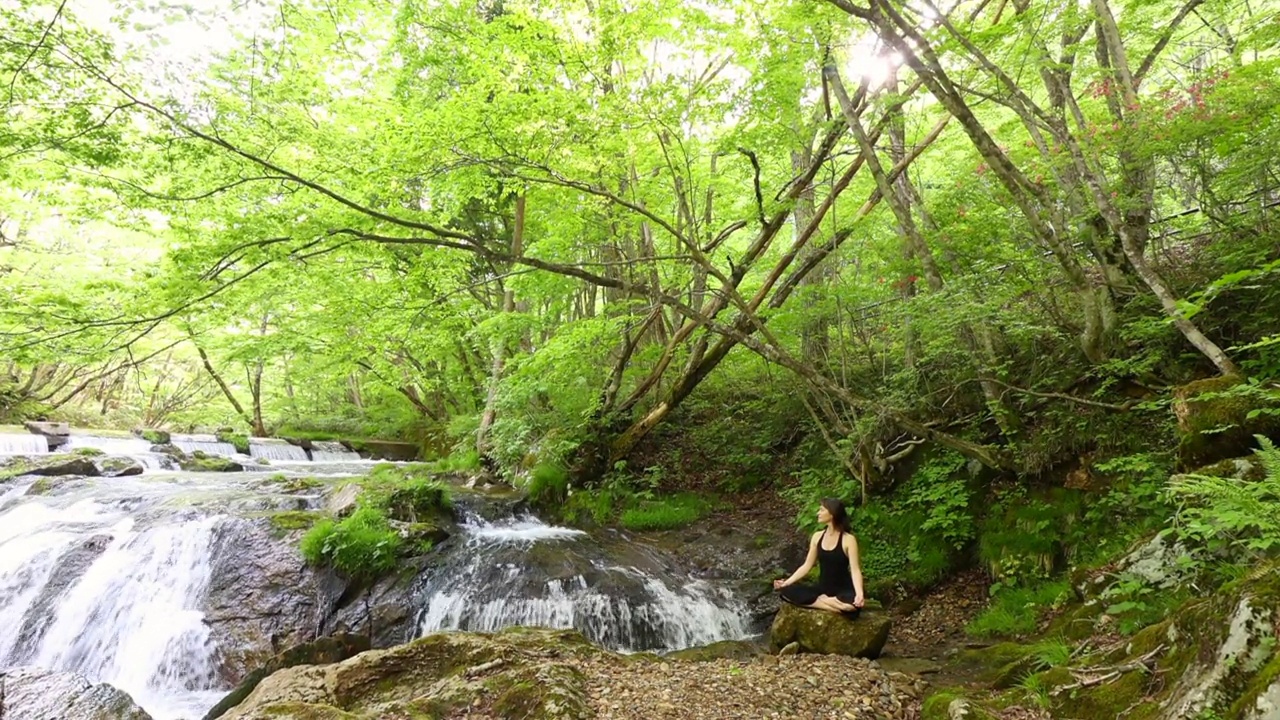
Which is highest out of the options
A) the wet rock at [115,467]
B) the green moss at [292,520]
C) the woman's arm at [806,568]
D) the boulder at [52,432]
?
the boulder at [52,432]

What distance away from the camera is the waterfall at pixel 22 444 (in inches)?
514

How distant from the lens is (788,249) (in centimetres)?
895

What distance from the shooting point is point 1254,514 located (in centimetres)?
286

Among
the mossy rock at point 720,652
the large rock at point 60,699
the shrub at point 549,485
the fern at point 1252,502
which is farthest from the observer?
the shrub at point 549,485

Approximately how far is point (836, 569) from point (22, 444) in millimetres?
18065

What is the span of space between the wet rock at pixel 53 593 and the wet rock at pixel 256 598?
1.43m

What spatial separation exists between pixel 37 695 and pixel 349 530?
3.12 metres

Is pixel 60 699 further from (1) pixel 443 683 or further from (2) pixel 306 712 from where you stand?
(1) pixel 443 683

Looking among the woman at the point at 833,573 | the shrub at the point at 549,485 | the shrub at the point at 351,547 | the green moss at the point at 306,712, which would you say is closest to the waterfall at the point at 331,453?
the shrub at the point at 549,485

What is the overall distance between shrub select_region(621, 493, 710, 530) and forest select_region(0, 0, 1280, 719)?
7cm

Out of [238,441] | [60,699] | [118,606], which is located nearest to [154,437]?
[238,441]

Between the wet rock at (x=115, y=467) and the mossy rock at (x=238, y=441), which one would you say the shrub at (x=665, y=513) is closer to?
the wet rock at (x=115, y=467)

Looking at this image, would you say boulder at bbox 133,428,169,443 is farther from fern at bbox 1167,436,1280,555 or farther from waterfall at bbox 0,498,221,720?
fern at bbox 1167,436,1280,555

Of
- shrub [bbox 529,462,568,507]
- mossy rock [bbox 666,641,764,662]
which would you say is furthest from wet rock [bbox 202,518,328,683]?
mossy rock [bbox 666,641,764,662]
